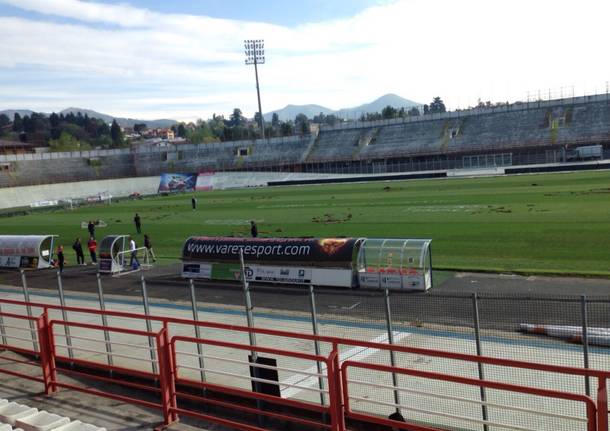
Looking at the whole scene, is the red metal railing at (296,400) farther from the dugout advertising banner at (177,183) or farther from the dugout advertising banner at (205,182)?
the dugout advertising banner at (177,183)

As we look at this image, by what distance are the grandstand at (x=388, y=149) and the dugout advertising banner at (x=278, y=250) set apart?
58441 millimetres

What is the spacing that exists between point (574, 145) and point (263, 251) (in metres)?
63.3

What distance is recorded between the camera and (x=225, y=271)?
76.8 ft

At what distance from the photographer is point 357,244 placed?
20797 millimetres

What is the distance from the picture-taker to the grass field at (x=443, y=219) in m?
23.9

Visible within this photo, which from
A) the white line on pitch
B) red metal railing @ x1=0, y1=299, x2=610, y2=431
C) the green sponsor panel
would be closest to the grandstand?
the green sponsor panel

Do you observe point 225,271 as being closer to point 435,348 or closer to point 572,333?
point 435,348

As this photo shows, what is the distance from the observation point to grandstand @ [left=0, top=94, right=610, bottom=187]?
252 feet

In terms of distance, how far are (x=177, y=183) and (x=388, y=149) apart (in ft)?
108

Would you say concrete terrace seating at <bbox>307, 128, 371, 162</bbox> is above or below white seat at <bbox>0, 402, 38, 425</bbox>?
above

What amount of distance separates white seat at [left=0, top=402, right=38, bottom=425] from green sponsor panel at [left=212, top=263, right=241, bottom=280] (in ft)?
48.4

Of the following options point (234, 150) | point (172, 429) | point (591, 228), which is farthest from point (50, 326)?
point (234, 150)

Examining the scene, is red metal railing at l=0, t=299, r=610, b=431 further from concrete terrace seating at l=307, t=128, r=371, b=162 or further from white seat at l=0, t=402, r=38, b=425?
concrete terrace seating at l=307, t=128, r=371, b=162

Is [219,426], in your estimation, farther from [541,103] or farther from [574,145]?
[541,103]
